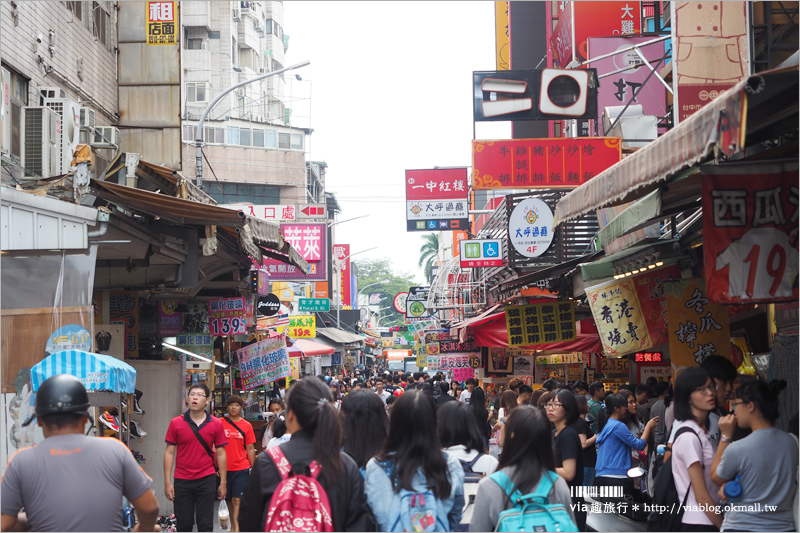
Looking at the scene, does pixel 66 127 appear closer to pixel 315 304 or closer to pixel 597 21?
pixel 597 21

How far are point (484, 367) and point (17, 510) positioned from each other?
21.1 metres

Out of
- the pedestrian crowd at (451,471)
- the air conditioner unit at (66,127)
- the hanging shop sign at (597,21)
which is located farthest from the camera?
the hanging shop sign at (597,21)

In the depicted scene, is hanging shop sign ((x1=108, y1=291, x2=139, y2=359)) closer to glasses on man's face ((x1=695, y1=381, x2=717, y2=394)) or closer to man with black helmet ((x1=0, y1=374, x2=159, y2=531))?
man with black helmet ((x1=0, y1=374, x2=159, y2=531))

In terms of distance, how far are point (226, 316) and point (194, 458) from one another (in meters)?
6.94

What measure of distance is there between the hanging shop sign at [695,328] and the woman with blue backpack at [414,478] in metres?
5.00

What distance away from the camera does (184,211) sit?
9422 mm

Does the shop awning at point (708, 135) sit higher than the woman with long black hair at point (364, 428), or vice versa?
the shop awning at point (708, 135)

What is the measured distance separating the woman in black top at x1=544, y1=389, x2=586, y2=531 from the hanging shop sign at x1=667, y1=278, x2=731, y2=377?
2.06 m

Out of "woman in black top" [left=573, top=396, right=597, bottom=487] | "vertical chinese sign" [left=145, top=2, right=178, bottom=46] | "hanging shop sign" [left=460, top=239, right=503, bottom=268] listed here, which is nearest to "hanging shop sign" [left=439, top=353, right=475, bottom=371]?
"hanging shop sign" [left=460, top=239, right=503, bottom=268]

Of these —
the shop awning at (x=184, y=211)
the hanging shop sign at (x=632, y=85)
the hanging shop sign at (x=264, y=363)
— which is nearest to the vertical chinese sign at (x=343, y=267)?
the hanging shop sign at (x=264, y=363)

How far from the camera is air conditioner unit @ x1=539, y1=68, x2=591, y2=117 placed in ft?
45.8

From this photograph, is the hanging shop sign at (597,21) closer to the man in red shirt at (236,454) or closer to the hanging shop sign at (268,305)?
the hanging shop sign at (268,305)

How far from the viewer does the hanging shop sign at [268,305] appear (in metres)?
21.5

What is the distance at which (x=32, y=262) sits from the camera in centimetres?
732
